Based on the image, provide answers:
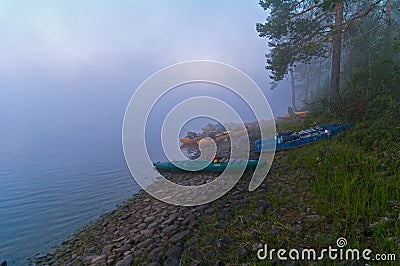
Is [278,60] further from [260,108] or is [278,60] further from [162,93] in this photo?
[162,93]

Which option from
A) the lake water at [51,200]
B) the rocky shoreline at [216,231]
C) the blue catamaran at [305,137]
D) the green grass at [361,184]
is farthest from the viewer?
the blue catamaran at [305,137]

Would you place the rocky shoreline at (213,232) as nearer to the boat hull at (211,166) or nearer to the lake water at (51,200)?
the boat hull at (211,166)

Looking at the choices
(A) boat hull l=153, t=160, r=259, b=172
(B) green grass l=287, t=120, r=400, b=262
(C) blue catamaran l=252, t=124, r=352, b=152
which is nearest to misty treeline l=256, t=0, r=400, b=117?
(C) blue catamaran l=252, t=124, r=352, b=152

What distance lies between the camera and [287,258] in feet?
10.7

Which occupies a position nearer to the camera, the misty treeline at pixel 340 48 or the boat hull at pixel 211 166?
the boat hull at pixel 211 166

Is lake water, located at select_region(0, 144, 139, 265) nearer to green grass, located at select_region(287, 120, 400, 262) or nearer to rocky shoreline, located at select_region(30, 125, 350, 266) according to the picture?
rocky shoreline, located at select_region(30, 125, 350, 266)

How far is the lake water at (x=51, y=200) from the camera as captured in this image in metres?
7.22

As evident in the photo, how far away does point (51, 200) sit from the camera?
35.9 feet

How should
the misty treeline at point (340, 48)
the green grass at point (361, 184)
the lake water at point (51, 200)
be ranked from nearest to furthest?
1. the green grass at point (361, 184)
2. the lake water at point (51, 200)
3. the misty treeline at point (340, 48)
